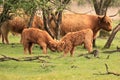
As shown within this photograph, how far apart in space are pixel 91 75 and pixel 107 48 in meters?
11.3

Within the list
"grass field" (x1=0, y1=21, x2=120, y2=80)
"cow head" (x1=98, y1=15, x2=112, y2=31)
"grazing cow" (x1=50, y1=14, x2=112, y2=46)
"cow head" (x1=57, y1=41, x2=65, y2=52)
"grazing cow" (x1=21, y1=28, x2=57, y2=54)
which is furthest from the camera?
"grazing cow" (x1=50, y1=14, x2=112, y2=46)

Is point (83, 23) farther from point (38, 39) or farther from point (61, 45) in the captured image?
point (61, 45)

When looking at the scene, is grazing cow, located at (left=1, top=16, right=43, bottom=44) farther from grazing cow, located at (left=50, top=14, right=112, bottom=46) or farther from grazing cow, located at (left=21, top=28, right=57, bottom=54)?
grazing cow, located at (left=21, top=28, right=57, bottom=54)

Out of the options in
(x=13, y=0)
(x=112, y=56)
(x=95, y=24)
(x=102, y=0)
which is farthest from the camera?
(x=102, y=0)

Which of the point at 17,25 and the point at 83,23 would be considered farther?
the point at 17,25

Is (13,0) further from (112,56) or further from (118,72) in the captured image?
(112,56)

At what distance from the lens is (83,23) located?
2941cm

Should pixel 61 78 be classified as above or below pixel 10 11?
below

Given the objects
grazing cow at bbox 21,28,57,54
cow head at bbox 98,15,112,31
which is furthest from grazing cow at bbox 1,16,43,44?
grazing cow at bbox 21,28,57,54

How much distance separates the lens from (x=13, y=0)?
1627 cm

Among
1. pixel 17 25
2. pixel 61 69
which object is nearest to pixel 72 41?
pixel 61 69

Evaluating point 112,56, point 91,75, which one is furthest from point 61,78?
point 112,56

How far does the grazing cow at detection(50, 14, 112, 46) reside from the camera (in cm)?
2814

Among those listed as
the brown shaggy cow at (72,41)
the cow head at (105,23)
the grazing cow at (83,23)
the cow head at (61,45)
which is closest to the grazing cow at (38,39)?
the cow head at (61,45)
